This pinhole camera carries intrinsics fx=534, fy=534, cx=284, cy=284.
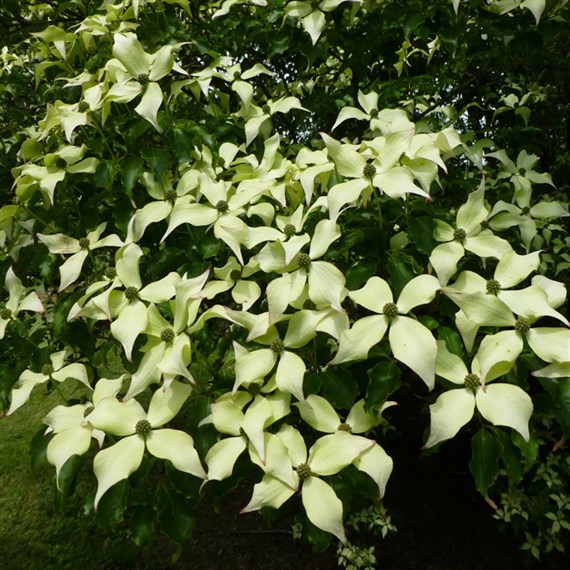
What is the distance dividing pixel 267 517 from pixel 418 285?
1.63 feet

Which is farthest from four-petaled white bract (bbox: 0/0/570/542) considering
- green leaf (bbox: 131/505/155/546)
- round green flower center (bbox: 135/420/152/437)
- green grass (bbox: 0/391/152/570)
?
green grass (bbox: 0/391/152/570)

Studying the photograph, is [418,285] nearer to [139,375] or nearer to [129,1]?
[139,375]

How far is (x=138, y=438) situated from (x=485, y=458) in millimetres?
559

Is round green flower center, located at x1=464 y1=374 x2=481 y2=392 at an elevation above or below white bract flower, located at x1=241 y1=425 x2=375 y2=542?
above

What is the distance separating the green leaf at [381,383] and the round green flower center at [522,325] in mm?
204

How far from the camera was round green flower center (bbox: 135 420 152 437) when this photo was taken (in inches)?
34.9

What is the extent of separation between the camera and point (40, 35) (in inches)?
55.9

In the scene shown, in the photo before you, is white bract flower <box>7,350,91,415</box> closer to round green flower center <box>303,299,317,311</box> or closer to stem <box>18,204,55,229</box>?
stem <box>18,204,55,229</box>

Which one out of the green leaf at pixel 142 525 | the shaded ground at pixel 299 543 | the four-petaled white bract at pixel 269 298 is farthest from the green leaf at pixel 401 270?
the shaded ground at pixel 299 543

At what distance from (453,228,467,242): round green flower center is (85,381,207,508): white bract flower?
580 mm

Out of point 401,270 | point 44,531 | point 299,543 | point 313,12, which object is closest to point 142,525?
point 401,270

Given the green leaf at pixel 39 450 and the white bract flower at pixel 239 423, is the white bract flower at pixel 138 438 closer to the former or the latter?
the white bract flower at pixel 239 423

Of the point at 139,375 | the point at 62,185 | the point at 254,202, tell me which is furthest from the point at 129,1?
the point at 139,375

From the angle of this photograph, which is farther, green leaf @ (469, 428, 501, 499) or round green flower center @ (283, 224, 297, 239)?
round green flower center @ (283, 224, 297, 239)
